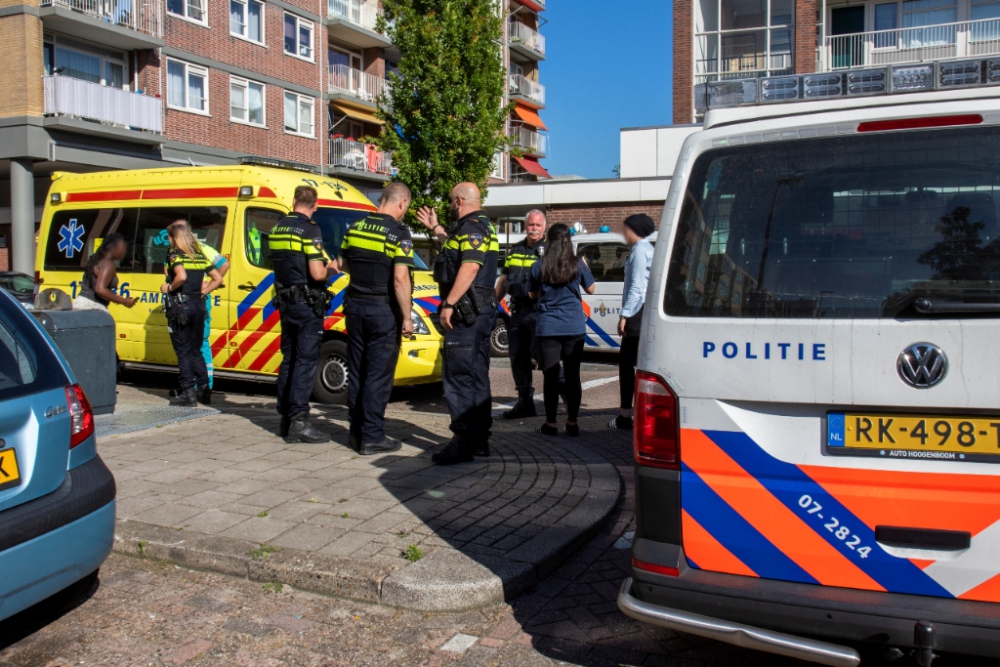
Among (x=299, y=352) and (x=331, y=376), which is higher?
(x=299, y=352)

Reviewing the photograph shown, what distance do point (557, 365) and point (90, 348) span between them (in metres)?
3.93

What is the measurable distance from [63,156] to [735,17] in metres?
20.0

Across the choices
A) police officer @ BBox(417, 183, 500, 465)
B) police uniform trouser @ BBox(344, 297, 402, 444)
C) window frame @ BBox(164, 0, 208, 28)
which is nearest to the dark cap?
police officer @ BBox(417, 183, 500, 465)

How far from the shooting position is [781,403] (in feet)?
8.77

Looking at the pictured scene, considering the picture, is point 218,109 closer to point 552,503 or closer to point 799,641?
point 552,503

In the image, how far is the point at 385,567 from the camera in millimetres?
4012

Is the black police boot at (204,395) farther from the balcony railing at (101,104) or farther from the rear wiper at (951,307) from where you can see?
the balcony railing at (101,104)

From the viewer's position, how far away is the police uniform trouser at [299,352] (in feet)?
21.9

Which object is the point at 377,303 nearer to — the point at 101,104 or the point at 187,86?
the point at 101,104

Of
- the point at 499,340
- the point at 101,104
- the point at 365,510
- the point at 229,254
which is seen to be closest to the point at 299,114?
the point at 101,104

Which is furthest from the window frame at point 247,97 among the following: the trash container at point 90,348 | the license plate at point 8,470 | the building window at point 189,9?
the license plate at point 8,470

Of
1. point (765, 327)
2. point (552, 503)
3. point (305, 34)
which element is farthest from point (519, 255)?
point (305, 34)

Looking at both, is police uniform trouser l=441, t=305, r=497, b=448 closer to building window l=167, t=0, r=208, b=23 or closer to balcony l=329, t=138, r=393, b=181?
building window l=167, t=0, r=208, b=23

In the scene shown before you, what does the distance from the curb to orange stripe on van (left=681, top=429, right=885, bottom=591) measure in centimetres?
150
